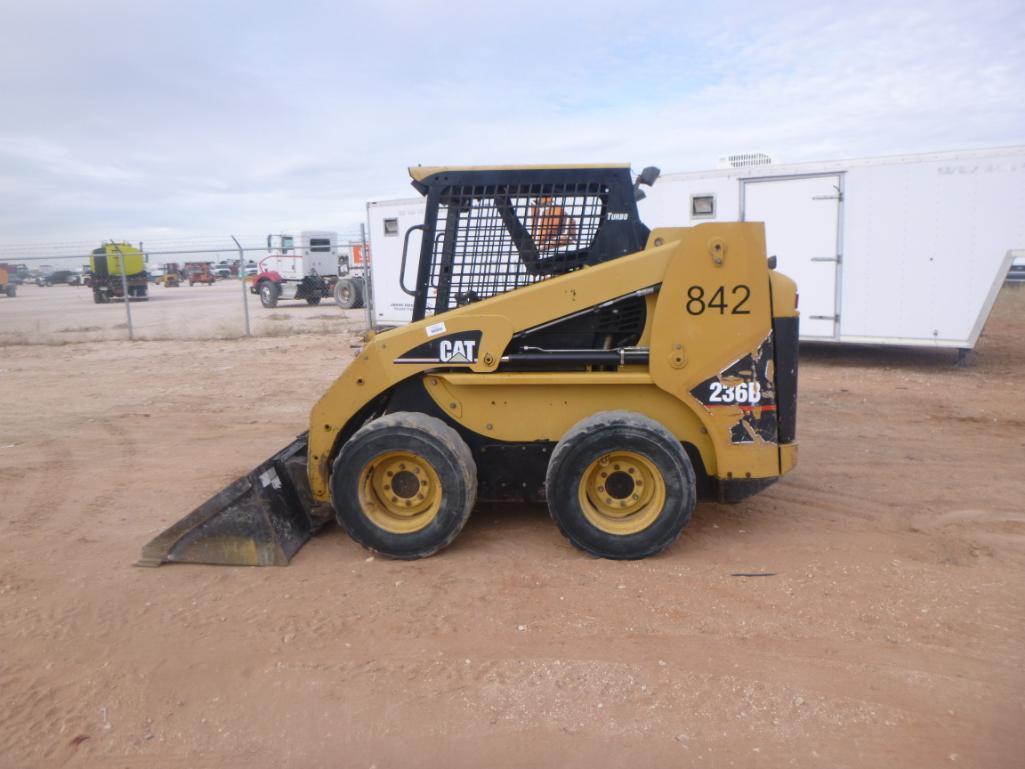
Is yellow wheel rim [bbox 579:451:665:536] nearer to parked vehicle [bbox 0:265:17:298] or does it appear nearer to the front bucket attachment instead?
the front bucket attachment

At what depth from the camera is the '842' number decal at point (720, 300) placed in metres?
4.85

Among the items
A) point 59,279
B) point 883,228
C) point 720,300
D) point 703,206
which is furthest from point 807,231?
point 59,279

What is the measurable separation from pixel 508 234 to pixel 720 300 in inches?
57.1

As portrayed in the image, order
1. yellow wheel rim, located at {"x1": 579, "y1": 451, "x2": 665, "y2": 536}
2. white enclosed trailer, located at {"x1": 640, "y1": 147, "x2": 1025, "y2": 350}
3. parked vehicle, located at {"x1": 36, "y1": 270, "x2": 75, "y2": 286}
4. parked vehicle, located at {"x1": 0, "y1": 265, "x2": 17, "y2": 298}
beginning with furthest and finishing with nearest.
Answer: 1. parked vehicle, located at {"x1": 36, "y1": 270, "x2": 75, "y2": 286}
2. parked vehicle, located at {"x1": 0, "y1": 265, "x2": 17, "y2": 298}
3. white enclosed trailer, located at {"x1": 640, "y1": 147, "x2": 1025, "y2": 350}
4. yellow wheel rim, located at {"x1": 579, "y1": 451, "x2": 665, "y2": 536}

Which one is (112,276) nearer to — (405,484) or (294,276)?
(294,276)

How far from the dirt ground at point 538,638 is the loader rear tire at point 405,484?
0.20 meters

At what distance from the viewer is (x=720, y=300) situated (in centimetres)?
487

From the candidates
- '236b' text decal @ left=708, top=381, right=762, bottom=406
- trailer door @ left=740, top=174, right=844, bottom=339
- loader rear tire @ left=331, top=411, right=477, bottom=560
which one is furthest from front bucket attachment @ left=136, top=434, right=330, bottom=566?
trailer door @ left=740, top=174, right=844, bottom=339

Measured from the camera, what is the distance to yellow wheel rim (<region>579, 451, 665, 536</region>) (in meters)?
4.89

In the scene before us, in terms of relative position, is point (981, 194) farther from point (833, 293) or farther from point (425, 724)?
point (425, 724)

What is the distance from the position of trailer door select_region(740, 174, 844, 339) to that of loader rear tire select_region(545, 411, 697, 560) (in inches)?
334

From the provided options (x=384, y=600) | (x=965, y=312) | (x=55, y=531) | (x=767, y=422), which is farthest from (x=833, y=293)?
(x=55, y=531)

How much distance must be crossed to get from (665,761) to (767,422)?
2.43m

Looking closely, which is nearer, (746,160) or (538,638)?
(538,638)
